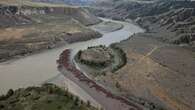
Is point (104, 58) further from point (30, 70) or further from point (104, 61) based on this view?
point (30, 70)

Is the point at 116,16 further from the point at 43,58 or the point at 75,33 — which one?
the point at 43,58

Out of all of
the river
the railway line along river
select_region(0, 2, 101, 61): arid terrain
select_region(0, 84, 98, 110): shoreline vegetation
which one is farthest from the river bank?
select_region(0, 2, 101, 61): arid terrain

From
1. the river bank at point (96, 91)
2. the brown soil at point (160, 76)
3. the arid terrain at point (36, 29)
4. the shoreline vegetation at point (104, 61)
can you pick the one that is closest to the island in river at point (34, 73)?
the river bank at point (96, 91)

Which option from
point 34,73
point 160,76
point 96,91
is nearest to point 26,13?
point 34,73

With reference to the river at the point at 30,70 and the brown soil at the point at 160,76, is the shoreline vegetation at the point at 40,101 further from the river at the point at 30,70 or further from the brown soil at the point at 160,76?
the brown soil at the point at 160,76

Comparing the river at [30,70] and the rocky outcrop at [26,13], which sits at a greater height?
the rocky outcrop at [26,13]

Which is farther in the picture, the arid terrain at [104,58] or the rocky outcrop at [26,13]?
the rocky outcrop at [26,13]

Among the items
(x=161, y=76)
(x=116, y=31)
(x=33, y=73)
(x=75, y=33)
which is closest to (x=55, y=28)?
(x=75, y=33)

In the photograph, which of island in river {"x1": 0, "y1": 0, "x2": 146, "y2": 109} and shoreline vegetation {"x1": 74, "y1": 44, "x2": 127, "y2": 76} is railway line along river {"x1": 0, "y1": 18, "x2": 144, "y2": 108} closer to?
island in river {"x1": 0, "y1": 0, "x2": 146, "y2": 109}
